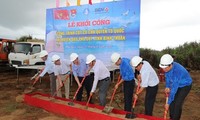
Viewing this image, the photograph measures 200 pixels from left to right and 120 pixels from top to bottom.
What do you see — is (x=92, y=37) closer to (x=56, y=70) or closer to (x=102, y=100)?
(x=56, y=70)

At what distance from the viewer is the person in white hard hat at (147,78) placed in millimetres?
5426

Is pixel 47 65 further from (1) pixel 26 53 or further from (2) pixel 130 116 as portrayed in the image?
(1) pixel 26 53

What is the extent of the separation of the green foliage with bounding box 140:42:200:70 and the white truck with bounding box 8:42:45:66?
7.85 meters

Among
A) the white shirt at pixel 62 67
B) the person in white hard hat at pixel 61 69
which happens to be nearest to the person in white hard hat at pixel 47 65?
the person in white hard hat at pixel 61 69

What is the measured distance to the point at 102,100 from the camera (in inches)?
269

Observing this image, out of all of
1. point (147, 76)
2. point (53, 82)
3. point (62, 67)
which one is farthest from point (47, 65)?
point (147, 76)

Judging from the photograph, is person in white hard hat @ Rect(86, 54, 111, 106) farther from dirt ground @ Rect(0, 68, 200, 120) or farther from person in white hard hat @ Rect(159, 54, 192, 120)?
person in white hard hat @ Rect(159, 54, 192, 120)

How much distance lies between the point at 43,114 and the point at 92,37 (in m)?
4.57

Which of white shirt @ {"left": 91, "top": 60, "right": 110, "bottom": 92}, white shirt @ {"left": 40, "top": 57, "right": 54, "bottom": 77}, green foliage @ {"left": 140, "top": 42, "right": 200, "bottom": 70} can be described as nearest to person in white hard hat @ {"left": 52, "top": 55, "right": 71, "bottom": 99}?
white shirt @ {"left": 40, "top": 57, "right": 54, "bottom": 77}

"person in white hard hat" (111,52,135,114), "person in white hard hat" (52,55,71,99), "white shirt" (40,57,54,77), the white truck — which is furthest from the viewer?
the white truck

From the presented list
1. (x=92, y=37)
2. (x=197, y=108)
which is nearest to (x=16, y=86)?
(x=92, y=37)

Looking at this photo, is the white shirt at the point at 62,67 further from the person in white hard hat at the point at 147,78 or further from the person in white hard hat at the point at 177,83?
the person in white hard hat at the point at 177,83

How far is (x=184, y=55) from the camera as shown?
60.7 ft

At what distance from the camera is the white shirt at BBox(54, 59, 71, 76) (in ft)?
24.9
